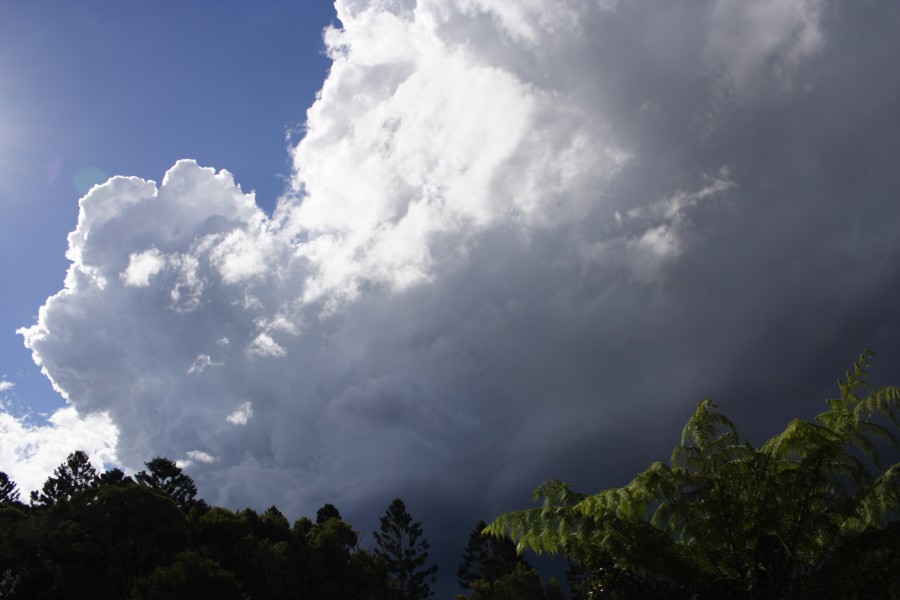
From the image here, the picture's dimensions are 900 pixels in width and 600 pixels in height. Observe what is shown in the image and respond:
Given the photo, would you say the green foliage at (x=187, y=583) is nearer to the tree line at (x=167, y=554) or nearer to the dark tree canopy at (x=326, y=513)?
the tree line at (x=167, y=554)

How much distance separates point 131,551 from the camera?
112ft

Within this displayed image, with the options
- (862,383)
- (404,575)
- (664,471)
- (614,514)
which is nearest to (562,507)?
(614,514)

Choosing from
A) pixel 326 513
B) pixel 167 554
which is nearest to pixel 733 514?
pixel 167 554

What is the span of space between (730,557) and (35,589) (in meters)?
35.5

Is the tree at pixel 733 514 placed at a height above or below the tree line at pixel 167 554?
below

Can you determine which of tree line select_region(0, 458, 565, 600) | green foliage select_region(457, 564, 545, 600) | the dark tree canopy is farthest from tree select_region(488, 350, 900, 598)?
the dark tree canopy

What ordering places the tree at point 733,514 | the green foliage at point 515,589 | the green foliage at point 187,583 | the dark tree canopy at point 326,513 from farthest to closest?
the dark tree canopy at point 326,513, the green foliage at point 515,589, the green foliage at point 187,583, the tree at point 733,514

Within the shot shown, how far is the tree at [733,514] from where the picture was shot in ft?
28.0

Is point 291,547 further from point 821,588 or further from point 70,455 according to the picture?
point 70,455

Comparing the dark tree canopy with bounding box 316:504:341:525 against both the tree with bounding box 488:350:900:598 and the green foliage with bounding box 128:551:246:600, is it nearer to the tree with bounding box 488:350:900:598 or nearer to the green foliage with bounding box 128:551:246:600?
the green foliage with bounding box 128:551:246:600

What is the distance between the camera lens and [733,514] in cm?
883

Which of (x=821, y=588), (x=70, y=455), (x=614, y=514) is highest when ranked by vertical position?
(x=70, y=455)

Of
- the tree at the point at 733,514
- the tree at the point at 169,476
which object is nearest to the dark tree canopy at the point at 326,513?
the tree at the point at 169,476

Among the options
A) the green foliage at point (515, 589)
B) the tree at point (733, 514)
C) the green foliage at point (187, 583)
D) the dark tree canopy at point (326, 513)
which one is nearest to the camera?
the tree at point (733, 514)
